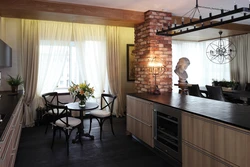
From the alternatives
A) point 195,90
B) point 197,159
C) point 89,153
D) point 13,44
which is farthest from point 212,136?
point 13,44

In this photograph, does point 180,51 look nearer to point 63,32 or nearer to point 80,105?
point 63,32

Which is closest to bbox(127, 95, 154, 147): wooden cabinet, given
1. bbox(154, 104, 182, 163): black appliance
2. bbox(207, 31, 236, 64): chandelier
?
bbox(154, 104, 182, 163): black appliance

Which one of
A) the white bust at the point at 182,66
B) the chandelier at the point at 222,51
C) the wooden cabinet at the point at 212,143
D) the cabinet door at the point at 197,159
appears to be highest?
the chandelier at the point at 222,51

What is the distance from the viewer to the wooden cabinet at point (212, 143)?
1851 millimetres

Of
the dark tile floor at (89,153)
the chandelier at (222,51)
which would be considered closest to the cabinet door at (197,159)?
the dark tile floor at (89,153)

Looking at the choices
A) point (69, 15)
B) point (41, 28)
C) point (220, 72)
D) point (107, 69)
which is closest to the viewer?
point (69, 15)

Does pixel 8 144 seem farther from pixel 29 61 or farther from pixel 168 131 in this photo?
pixel 29 61

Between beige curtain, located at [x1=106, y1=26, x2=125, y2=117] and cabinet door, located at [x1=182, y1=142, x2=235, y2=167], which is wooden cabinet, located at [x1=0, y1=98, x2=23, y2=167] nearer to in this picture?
cabinet door, located at [x1=182, y1=142, x2=235, y2=167]

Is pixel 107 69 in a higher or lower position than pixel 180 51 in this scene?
lower

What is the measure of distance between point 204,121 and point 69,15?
3.24m

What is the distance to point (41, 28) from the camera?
5.27 meters

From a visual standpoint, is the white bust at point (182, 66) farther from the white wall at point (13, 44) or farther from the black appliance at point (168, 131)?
the white wall at point (13, 44)

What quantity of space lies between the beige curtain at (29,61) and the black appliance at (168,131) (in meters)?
3.46

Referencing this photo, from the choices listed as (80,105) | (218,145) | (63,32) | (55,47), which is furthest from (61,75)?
(218,145)
